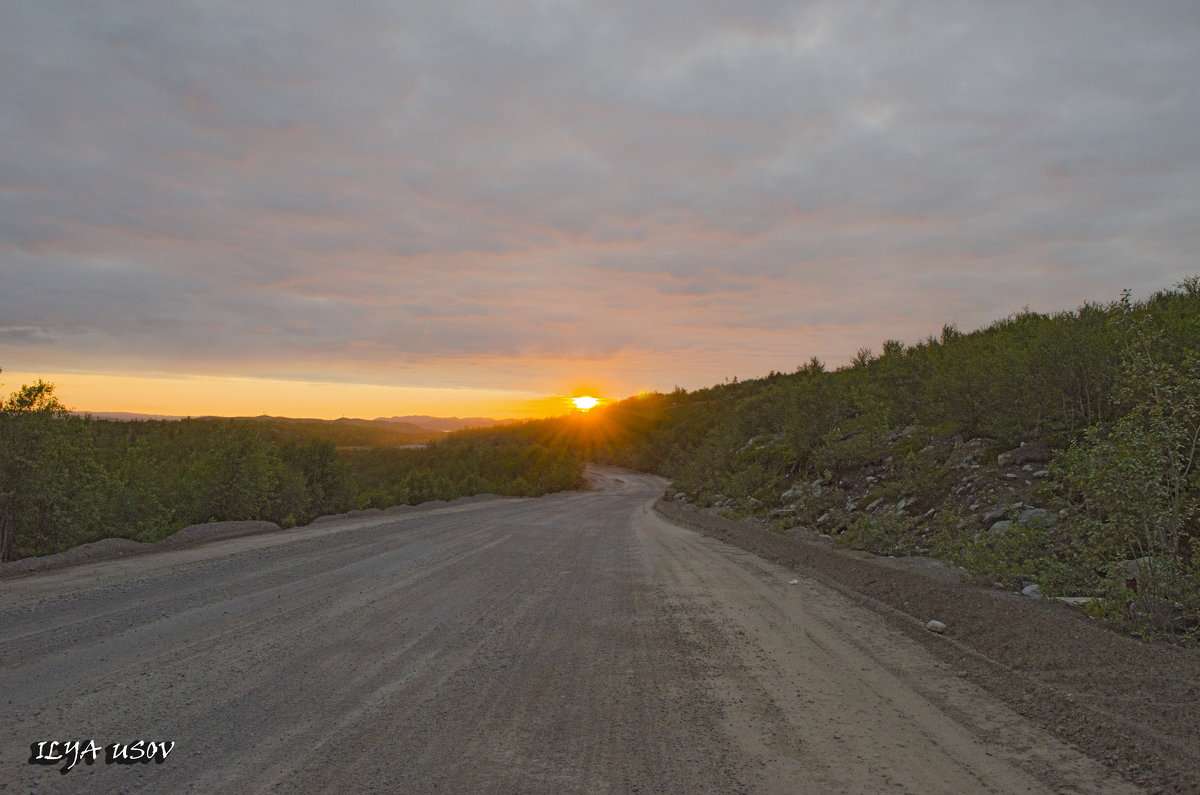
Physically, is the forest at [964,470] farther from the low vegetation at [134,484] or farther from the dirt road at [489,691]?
the dirt road at [489,691]

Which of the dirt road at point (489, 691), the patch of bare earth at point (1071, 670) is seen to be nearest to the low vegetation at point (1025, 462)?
the patch of bare earth at point (1071, 670)

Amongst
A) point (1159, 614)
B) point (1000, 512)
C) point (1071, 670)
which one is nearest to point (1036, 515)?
point (1000, 512)

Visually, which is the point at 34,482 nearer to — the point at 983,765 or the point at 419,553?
the point at 419,553

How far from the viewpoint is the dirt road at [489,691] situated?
12.2ft

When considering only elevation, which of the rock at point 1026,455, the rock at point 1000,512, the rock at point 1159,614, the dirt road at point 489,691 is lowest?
the dirt road at point 489,691

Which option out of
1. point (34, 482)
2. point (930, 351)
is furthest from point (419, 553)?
point (930, 351)

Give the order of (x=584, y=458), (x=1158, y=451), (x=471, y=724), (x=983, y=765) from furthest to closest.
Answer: (x=584, y=458)
(x=1158, y=451)
(x=471, y=724)
(x=983, y=765)

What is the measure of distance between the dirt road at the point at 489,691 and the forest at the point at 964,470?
291 cm

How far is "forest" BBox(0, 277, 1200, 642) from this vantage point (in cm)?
677

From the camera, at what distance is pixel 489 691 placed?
499cm

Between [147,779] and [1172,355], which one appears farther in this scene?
[1172,355]

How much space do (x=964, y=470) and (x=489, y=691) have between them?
12673mm

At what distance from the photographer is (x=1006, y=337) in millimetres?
19875

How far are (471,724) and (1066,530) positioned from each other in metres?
8.64
